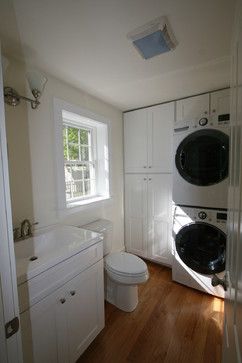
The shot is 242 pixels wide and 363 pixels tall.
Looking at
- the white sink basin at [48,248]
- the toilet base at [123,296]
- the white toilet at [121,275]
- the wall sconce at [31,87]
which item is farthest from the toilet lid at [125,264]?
the wall sconce at [31,87]

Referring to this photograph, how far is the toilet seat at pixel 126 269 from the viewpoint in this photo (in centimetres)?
159

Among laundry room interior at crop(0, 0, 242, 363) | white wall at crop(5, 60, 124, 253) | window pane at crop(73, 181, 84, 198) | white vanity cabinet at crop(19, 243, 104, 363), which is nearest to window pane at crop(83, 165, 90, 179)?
laundry room interior at crop(0, 0, 242, 363)

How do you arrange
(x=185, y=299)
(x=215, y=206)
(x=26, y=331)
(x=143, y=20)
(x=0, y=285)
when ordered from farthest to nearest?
(x=185, y=299), (x=215, y=206), (x=143, y=20), (x=26, y=331), (x=0, y=285)

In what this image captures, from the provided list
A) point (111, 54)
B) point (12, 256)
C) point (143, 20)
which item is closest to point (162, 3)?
point (143, 20)

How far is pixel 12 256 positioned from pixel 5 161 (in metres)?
0.29

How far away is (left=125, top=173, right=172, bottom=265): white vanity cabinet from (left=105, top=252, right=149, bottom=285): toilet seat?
694mm

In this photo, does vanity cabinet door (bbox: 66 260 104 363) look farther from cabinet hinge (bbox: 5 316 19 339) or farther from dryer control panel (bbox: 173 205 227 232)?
dryer control panel (bbox: 173 205 227 232)

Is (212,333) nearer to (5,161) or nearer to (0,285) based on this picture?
(0,285)

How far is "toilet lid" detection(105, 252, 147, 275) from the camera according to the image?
1620mm

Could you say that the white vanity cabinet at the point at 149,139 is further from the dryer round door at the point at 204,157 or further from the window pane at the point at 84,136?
the window pane at the point at 84,136

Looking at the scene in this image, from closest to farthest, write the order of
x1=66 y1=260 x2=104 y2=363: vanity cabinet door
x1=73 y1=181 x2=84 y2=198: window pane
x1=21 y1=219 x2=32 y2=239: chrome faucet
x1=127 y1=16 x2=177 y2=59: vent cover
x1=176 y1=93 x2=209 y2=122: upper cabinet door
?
x1=127 y1=16 x2=177 y2=59: vent cover, x1=66 y1=260 x2=104 y2=363: vanity cabinet door, x1=21 y1=219 x2=32 y2=239: chrome faucet, x1=176 y1=93 x2=209 y2=122: upper cabinet door, x1=73 y1=181 x2=84 y2=198: window pane

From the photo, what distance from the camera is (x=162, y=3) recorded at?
3.06 ft

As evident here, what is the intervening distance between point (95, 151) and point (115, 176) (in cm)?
44

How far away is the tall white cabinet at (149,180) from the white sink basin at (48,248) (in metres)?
1.18
